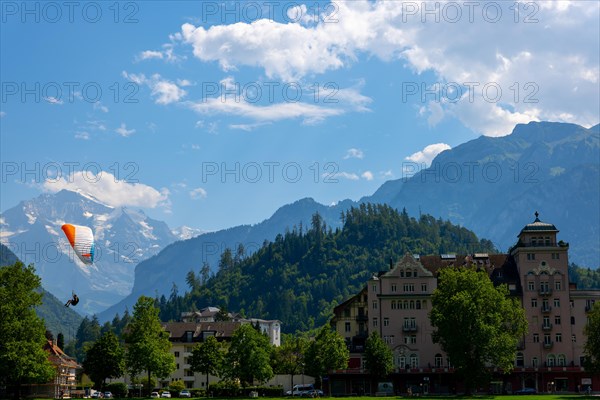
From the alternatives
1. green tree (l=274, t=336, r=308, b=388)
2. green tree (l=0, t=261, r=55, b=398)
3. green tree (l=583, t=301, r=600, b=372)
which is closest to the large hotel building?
green tree (l=274, t=336, r=308, b=388)

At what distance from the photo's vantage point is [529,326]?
143 meters

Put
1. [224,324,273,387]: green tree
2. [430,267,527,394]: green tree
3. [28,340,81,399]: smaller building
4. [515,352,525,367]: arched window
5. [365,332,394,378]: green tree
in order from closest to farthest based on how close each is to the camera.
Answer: [430,267,527,394]: green tree, [224,324,273,387]: green tree, [365,332,394,378]: green tree, [515,352,525,367]: arched window, [28,340,81,399]: smaller building

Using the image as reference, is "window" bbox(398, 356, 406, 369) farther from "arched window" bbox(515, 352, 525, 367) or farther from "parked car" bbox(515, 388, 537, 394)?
"parked car" bbox(515, 388, 537, 394)

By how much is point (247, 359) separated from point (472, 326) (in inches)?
1450

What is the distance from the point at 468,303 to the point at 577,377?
1280 inches

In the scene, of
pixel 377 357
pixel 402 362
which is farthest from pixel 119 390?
pixel 402 362

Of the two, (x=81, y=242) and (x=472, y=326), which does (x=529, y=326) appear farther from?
(x=81, y=242)

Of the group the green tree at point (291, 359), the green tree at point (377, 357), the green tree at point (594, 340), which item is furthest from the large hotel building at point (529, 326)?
the green tree at point (594, 340)

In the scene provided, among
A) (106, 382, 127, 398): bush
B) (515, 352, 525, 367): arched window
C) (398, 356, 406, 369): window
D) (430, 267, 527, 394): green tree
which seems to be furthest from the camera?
(398, 356, 406, 369): window

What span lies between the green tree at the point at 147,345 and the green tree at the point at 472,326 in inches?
1621

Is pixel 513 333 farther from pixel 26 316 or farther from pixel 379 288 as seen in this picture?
pixel 26 316

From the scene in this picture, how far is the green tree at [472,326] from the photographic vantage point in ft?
399

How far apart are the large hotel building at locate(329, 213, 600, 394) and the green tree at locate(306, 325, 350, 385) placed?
7659mm

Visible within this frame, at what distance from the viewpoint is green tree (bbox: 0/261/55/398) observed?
104000 mm
